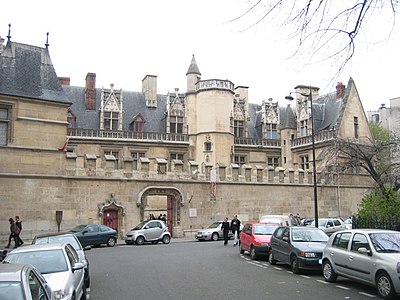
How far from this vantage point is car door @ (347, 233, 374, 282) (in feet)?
32.1

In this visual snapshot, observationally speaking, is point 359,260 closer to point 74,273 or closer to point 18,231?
point 74,273

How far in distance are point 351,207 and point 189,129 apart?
46.3 ft

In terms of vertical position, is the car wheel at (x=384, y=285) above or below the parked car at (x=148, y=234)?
above

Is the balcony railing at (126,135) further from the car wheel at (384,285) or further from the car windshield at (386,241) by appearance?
the car wheel at (384,285)

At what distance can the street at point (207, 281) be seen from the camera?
385 inches

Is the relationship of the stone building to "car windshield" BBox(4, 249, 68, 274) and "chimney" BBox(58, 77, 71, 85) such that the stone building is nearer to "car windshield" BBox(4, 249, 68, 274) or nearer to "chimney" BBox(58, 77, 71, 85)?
"chimney" BBox(58, 77, 71, 85)

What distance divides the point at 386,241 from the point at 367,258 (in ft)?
2.31

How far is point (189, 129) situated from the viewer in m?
37.5

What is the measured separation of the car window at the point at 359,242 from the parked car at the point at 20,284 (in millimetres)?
7249

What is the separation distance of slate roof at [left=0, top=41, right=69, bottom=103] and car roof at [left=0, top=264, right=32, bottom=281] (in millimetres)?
20841

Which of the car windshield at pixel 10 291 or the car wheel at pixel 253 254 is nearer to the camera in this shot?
the car windshield at pixel 10 291

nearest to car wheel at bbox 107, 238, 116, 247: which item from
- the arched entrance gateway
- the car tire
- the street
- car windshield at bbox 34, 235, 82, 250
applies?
the car tire

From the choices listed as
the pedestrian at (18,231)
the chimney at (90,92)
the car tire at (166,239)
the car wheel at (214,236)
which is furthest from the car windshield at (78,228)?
the chimney at (90,92)

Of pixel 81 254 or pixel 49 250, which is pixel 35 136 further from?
pixel 49 250
